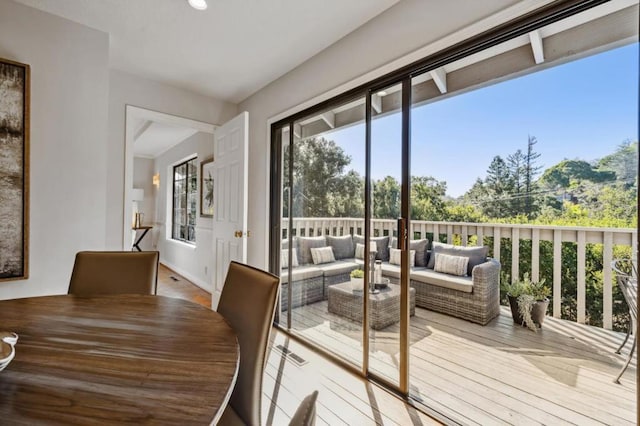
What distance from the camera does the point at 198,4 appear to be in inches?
76.0

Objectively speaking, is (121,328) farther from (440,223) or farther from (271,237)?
(271,237)

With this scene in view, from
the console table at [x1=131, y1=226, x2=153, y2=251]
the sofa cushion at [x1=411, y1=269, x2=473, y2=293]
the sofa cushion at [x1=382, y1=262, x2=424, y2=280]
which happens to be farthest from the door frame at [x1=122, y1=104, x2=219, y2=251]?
the console table at [x1=131, y1=226, x2=153, y2=251]

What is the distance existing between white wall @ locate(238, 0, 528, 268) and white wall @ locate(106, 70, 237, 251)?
0.76 metres

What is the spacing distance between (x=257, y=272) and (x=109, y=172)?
2348 mm

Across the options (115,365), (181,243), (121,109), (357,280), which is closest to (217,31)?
(121,109)

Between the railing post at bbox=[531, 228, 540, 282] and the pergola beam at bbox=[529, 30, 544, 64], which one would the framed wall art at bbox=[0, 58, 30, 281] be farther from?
the railing post at bbox=[531, 228, 540, 282]

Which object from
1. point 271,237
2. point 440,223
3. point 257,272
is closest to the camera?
point 257,272

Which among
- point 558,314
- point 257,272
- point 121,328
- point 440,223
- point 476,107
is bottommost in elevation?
point 558,314

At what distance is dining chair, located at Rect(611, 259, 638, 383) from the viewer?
1.29 meters

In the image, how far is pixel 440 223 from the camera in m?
2.00

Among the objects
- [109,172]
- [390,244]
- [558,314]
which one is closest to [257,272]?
[390,244]

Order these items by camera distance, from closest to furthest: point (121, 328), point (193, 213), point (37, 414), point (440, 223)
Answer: point (37, 414), point (121, 328), point (440, 223), point (193, 213)

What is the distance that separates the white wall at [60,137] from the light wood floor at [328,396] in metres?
1.70

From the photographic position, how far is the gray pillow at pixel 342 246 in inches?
91.6
